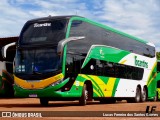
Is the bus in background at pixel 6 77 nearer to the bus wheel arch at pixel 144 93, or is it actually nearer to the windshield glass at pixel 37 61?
the bus wheel arch at pixel 144 93

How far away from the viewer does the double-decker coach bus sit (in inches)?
681

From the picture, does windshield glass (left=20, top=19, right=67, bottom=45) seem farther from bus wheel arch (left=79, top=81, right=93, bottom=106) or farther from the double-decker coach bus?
bus wheel arch (left=79, top=81, right=93, bottom=106)

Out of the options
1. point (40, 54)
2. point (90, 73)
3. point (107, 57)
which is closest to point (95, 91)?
point (90, 73)

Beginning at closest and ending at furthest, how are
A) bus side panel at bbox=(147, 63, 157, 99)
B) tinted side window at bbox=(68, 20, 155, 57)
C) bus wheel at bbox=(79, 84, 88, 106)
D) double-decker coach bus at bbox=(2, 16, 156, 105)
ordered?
double-decker coach bus at bbox=(2, 16, 156, 105) < tinted side window at bbox=(68, 20, 155, 57) < bus wheel at bbox=(79, 84, 88, 106) < bus side panel at bbox=(147, 63, 157, 99)

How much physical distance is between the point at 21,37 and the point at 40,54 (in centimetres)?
132

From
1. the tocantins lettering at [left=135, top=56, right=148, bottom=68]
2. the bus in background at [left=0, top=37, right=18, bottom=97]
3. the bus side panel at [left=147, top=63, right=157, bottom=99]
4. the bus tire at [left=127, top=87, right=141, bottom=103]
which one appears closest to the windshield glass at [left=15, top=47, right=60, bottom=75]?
the tocantins lettering at [left=135, top=56, right=148, bottom=68]

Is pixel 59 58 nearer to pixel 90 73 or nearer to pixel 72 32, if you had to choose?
pixel 72 32

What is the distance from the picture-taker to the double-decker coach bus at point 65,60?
17297 mm

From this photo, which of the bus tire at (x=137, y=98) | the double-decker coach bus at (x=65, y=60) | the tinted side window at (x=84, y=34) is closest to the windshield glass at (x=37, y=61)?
the double-decker coach bus at (x=65, y=60)

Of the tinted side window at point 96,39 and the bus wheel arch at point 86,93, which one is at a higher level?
the tinted side window at point 96,39

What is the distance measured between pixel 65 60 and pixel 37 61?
1157mm

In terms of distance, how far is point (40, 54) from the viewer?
17.6m

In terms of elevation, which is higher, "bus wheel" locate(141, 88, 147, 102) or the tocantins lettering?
the tocantins lettering

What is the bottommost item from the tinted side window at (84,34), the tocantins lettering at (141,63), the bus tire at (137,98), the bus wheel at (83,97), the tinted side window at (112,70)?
the bus tire at (137,98)
